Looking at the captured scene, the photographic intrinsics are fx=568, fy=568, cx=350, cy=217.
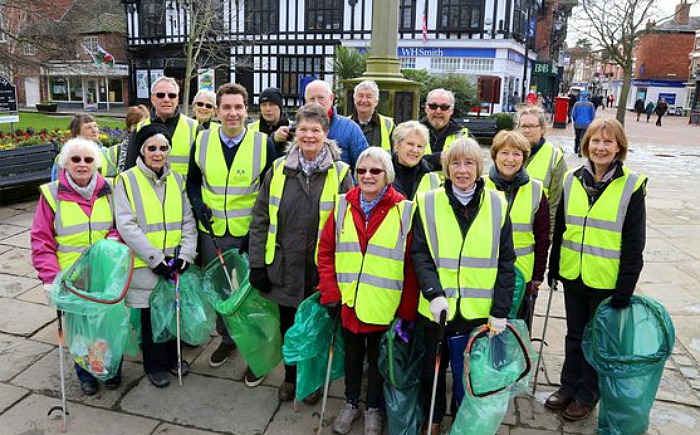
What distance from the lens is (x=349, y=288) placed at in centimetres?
329

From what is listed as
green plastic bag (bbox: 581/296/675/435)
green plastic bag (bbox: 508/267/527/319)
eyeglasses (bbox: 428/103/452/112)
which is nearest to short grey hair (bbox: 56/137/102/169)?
eyeglasses (bbox: 428/103/452/112)

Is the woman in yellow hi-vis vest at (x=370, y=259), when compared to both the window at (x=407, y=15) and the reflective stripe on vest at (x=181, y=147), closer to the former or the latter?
the reflective stripe on vest at (x=181, y=147)

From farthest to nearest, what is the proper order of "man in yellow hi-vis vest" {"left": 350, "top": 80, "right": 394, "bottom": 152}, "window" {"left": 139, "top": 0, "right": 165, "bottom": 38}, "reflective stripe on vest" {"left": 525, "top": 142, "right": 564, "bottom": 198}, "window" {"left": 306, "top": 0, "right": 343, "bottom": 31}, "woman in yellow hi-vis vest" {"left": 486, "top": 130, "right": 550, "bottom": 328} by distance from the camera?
1. "window" {"left": 139, "top": 0, "right": 165, "bottom": 38}
2. "window" {"left": 306, "top": 0, "right": 343, "bottom": 31}
3. "man in yellow hi-vis vest" {"left": 350, "top": 80, "right": 394, "bottom": 152}
4. "reflective stripe on vest" {"left": 525, "top": 142, "right": 564, "bottom": 198}
5. "woman in yellow hi-vis vest" {"left": 486, "top": 130, "right": 550, "bottom": 328}

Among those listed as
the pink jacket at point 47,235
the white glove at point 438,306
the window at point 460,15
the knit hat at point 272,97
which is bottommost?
the white glove at point 438,306

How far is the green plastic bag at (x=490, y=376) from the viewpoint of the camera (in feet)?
9.82

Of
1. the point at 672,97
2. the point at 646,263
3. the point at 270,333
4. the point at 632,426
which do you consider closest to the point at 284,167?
the point at 270,333

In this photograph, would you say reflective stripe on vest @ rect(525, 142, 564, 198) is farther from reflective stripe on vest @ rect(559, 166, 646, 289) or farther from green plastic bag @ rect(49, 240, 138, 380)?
green plastic bag @ rect(49, 240, 138, 380)

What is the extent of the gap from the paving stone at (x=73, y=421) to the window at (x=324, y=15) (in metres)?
29.5

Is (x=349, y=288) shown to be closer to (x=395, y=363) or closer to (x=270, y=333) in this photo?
(x=395, y=363)

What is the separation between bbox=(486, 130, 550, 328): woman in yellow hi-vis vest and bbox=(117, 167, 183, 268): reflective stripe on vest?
209 centimetres

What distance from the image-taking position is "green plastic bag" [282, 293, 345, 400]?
11.1 ft

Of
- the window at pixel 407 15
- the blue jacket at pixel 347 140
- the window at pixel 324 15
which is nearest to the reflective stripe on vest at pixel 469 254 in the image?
the blue jacket at pixel 347 140

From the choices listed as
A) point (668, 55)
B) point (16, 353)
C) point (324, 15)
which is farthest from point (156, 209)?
point (668, 55)

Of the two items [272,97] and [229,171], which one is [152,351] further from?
[272,97]
